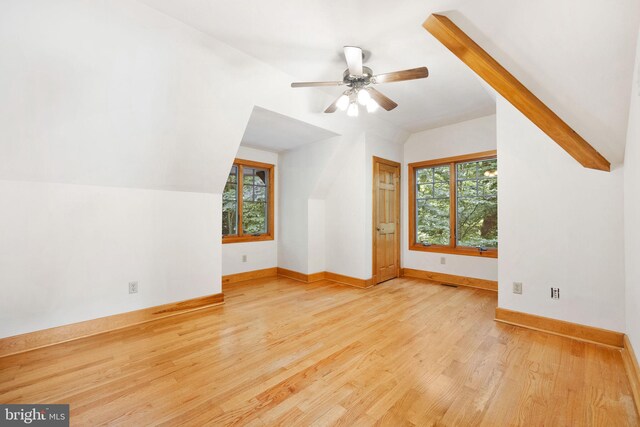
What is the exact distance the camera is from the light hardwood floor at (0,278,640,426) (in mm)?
1543

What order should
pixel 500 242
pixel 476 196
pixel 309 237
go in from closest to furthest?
pixel 500 242 < pixel 476 196 < pixel 309 237

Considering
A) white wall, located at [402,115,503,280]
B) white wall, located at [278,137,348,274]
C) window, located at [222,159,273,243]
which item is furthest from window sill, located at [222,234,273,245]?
white wall, located at [402,115,503,280]

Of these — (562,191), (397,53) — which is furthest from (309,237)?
(562,191)

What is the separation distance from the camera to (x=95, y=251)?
2.62 m

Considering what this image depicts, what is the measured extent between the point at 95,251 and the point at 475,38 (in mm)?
3614

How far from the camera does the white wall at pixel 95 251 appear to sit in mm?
2242

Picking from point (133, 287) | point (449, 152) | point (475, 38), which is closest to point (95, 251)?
point (133, 287)

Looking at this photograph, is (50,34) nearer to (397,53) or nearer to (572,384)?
(397,53)

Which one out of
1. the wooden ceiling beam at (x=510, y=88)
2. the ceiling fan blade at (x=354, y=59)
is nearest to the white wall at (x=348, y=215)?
the ceiling fan blade at (x=354, y=59)

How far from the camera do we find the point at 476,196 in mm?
4297

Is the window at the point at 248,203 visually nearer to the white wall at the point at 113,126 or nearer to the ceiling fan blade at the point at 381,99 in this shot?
the white wall at the point at 113,126

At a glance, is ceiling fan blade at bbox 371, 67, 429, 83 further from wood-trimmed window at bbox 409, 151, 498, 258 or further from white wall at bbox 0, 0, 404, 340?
wood-trimmed window at bbox 409, 151, 498, 258

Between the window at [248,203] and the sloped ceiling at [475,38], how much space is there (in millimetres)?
2344

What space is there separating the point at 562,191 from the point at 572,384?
164 cm
